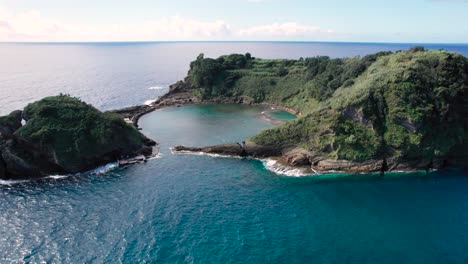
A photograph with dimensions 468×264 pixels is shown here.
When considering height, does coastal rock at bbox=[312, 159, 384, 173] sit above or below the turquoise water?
above

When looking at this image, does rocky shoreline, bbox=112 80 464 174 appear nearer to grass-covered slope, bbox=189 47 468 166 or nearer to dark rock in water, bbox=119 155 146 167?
grass-covered slope, bbox=189 47 468 166

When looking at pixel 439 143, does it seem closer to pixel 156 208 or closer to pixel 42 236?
pixel 156 208

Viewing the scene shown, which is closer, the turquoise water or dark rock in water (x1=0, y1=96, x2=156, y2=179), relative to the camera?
the turquoise water

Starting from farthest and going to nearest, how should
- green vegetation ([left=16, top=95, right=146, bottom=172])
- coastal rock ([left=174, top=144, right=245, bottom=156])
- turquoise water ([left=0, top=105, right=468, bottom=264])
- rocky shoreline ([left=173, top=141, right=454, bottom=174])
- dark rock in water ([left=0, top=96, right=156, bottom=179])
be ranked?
1. coastal rock ([left=174, top=144, right=245, bottom=156])
2. green vegetation ([left=16, top=95, right=146, bottom=172])
3. rocky shoreline ([left=173, top=141, right=454, bottom=174])
4. dark rock in water ([left=0, top=96, right=156, bottom=179])
5. turquoise water ([left=0, top=105, right=468, bottom=264])

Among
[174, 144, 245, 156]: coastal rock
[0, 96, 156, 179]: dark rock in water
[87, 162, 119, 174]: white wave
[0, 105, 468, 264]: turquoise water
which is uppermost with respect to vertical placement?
[0, 96, 156, 179]: dark rock in water

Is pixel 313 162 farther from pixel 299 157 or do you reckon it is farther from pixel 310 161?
pixel 299 157

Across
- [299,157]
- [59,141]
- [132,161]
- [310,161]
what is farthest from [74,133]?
[310,161]

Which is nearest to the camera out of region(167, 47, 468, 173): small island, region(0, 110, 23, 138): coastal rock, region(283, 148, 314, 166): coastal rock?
region(167, 47, 468, 173): small island

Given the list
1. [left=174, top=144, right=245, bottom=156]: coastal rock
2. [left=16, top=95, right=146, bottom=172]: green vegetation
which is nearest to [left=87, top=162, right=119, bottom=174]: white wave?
[left=16, top=95, right=146, bottom=172]: green vegetation

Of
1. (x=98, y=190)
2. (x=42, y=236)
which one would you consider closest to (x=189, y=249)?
(x=42, y=236)
